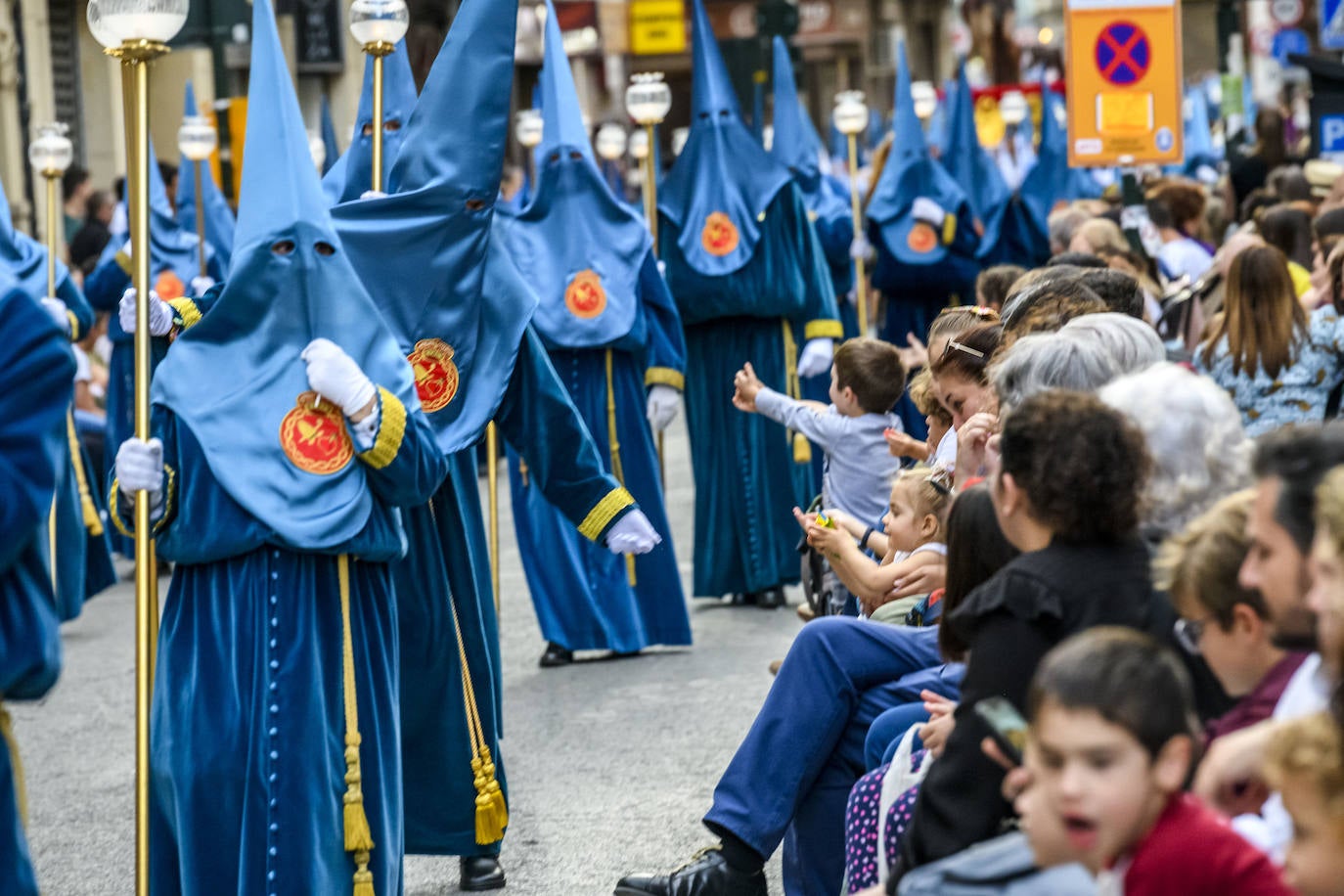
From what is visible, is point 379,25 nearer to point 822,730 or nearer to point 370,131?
point 370,131

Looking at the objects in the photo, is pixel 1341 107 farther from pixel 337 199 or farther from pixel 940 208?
pixel 337 199

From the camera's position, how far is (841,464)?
23.3 ft

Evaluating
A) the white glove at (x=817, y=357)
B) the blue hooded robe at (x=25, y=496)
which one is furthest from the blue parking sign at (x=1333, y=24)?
the blue hooded robe at (x=25, y=496)

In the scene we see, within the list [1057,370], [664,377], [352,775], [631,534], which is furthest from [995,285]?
[352,775]

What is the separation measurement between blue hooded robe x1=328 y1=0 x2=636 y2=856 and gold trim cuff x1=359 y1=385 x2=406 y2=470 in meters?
0.87

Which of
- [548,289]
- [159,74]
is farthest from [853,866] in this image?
[159,74]

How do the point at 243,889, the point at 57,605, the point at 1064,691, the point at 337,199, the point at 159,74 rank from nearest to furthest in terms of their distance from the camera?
the point at 1064,691
the point at 57,605
the point at 243,889
the point at 337,199
the point at 159,74

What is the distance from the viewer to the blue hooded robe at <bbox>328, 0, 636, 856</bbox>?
5.16m

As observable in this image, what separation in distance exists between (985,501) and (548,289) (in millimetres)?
4542

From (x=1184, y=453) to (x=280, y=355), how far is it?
1807mm

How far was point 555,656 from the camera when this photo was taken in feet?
26.7

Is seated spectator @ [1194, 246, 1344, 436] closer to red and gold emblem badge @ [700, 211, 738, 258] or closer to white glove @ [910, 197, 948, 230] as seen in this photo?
red and gold emblem badge @ [700, 211, 738, 258]

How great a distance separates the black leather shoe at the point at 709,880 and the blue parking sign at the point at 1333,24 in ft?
25.0

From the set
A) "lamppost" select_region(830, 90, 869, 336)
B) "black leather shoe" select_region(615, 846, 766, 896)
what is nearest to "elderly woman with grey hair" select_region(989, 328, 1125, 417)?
"black leather shoe" select_region(615, 846, 766, 896)
